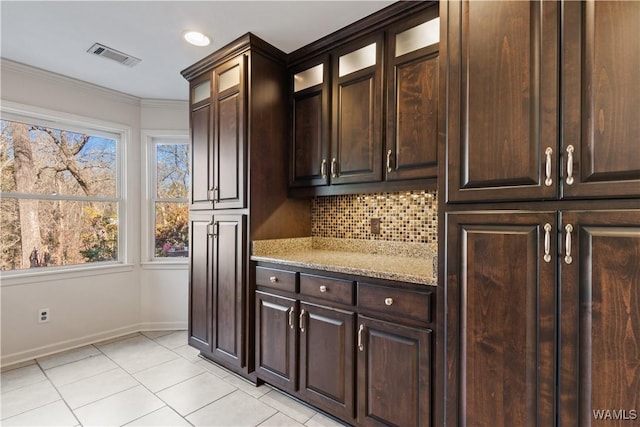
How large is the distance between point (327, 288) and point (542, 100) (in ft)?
4.43

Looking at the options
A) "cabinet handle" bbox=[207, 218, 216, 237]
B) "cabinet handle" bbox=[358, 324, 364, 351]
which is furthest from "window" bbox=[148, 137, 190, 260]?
"cabinet handle" bbox=[358, 324, 364, 351]

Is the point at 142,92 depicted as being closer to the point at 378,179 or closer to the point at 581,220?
the point at 378,179

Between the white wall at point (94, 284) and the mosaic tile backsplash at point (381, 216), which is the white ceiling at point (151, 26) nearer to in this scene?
the white wall at point (94, 284)

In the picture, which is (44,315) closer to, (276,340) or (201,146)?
(201,146)

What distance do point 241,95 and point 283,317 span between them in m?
1.61

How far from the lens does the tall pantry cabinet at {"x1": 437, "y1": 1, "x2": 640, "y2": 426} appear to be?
1.06 meters

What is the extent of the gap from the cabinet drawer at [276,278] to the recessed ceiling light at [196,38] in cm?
170

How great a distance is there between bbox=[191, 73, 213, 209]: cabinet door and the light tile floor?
134 centimetres

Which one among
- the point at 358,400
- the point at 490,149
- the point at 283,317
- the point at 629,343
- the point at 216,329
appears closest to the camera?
the point at 629,343

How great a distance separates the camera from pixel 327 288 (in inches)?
72.9

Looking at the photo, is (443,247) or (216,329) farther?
Result: (216,329)

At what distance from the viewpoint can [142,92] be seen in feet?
10.7

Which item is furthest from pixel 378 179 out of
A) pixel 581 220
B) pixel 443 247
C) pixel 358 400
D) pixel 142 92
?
pixel 142 92

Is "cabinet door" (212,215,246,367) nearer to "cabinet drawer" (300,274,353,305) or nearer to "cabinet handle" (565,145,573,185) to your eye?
"cabinet drawer" (300,274,353,305)
